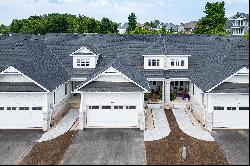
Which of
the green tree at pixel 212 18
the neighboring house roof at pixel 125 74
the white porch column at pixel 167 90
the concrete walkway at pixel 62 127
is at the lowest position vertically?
the concrete walkway at pixel 62 127

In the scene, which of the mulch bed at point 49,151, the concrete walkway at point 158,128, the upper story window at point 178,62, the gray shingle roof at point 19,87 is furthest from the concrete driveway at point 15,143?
the upper story window at point 178,62

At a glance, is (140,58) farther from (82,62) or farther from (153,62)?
(82,62)

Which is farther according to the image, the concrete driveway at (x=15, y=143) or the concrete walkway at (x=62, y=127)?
the concrete walkway at (x=62, y=127)

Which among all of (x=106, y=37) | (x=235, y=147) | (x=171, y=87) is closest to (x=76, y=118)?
(x=171, y=87)

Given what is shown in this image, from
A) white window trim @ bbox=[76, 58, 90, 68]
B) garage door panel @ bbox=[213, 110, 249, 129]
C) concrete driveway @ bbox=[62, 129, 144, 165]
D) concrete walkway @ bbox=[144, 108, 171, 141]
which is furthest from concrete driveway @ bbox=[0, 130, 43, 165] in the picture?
garage door panel @ bbox=[213, 110, 249, 129]

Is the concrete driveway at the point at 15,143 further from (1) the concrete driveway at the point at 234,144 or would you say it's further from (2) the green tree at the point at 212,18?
(2) the green tree at the point at 212,18

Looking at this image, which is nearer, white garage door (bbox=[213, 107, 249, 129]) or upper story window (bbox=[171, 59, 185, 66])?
white garage door (bbox=[213, 107, 249, 129])

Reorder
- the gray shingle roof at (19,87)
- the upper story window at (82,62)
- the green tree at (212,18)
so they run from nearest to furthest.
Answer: the gray shingle roof at (19,87), the upper story window at (82,62), the green tree at (212,18)

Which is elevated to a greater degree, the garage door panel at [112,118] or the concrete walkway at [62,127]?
the garage door panel at [112,118]

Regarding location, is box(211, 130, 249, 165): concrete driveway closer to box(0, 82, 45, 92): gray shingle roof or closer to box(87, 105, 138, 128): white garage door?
box(87, 105, 138, 128): white garage door
